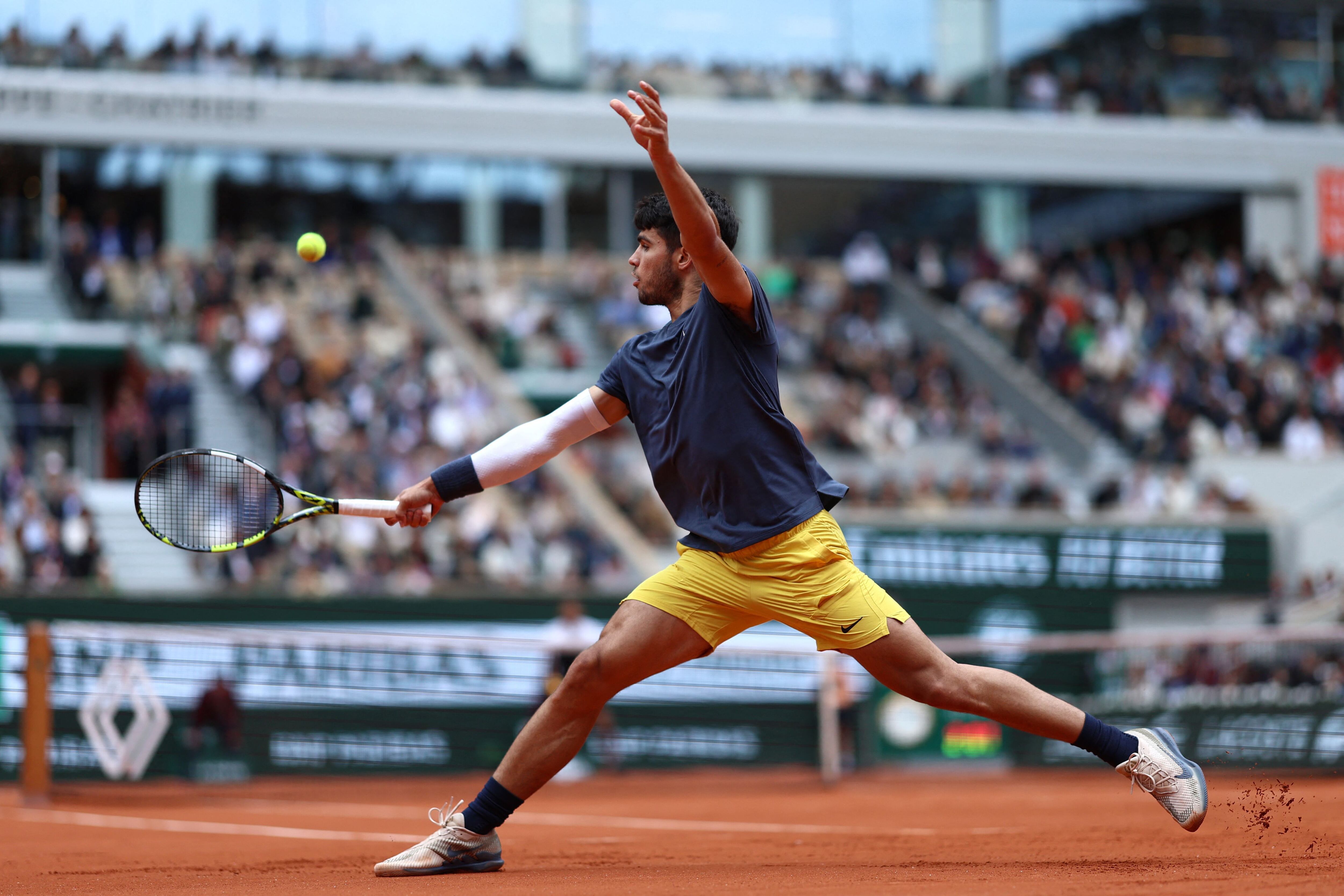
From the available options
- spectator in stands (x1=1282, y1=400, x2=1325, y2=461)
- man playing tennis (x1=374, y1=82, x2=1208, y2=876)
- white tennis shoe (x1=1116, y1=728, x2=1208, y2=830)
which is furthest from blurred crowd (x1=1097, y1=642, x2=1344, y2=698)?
man playing tennis (x1=374, y1=82, x2=1208, y2=876)

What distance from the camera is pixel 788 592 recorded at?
17.2 ft

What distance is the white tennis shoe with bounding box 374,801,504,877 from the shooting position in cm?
540

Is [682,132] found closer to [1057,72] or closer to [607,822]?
[1057,72]

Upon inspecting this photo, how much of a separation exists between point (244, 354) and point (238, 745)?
7776 millimetres

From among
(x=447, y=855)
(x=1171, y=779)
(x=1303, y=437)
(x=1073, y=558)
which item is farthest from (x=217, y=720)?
(x=1303, y=437)

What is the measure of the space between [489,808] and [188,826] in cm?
463

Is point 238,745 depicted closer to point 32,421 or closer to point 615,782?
point 615,782

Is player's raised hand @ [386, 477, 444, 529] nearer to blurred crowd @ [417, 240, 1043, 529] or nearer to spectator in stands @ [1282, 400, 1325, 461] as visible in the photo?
blurred crowd @ [417, 240, 1043, 529]

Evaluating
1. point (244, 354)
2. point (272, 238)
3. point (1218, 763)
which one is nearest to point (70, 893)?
point (1218, 763)

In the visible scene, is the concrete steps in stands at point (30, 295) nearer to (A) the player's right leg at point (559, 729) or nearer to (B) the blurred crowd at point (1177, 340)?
(B) the blurred crowd at point (1177, 340)

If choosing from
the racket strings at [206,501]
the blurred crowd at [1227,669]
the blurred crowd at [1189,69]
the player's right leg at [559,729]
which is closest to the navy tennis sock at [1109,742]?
the player's right leg at [559,729]

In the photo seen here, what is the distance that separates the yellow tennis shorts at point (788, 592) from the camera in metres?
5.22

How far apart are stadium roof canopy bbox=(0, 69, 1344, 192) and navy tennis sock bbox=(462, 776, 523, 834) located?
75.0 ft

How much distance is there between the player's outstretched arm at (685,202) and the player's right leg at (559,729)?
119 cm
